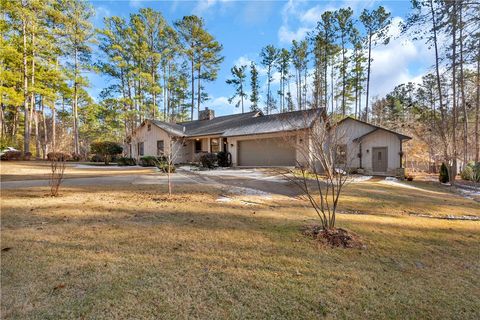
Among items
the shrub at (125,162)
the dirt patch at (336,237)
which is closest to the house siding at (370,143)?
the dirt patch at (336,237)

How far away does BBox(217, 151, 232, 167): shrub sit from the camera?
17.9m

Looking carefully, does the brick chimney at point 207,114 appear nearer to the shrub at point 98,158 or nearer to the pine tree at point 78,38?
the shrub at point 98,158

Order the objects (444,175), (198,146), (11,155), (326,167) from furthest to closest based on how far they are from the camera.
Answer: (198,146), (11,155), (444,175), (326,167)

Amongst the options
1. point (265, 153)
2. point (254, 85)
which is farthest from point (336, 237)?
point (254, 85)

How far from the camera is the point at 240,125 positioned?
20.0 metres

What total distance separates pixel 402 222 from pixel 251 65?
30.4m

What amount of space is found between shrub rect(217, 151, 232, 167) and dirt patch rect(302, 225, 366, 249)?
45.9ft

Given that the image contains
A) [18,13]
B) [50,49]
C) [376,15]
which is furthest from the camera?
[376,15]

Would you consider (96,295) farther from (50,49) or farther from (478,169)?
(50,49)

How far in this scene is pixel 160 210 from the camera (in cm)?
525

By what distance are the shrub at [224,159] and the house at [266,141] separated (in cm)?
35

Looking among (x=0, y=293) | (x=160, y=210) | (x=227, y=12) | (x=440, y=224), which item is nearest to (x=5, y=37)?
(x=227, y=12)

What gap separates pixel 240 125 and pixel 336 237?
16838 millimetres

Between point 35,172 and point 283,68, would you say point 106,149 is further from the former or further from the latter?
point 283,68
